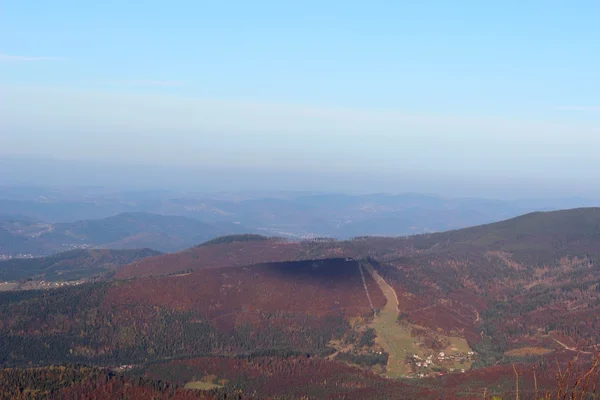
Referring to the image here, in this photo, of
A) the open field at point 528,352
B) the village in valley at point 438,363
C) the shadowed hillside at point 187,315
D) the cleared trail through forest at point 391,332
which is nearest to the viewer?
the village in valley at point 438,363

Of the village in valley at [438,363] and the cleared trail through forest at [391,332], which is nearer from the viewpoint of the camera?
the village in valley at [438,363]

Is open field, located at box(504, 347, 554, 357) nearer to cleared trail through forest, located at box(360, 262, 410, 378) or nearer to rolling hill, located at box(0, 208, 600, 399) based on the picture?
rolling hill, located at box(0, 208, 600, 399)

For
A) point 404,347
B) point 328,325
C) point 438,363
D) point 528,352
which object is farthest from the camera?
point 328,325

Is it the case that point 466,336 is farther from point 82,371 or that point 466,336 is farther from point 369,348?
point 82,371

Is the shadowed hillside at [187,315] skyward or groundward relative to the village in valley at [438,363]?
skyward

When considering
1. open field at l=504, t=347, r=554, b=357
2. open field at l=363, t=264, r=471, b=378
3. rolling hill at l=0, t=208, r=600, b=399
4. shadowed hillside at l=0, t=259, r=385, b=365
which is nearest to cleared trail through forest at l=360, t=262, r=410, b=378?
open field at l=363, t=264, r=471, b=378

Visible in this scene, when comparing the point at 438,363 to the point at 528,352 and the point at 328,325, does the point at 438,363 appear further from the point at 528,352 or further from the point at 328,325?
the point at 328,325

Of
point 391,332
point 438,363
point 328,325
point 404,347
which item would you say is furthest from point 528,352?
point 328,325

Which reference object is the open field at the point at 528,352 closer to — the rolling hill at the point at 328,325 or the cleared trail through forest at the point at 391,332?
→ the rolling hill at the point at 328,325

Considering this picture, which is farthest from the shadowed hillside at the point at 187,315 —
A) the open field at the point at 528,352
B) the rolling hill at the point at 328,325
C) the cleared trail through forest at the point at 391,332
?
the open field at the point at 528,352

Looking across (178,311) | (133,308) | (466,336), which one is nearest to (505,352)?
(466,336)

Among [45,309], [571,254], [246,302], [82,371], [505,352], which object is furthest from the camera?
Answer: [571,254]
